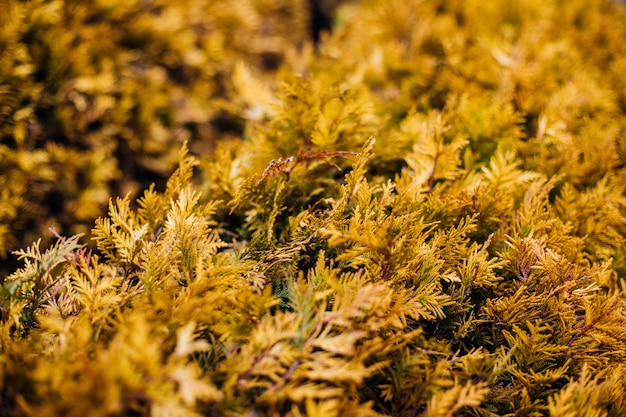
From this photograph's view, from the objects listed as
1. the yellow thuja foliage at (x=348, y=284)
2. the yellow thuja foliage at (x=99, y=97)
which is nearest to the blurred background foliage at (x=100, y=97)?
the yellow thuja foliage at (x=99, y=97)

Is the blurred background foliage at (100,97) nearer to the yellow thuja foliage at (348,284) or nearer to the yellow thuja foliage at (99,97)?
the yellow thuja foliage at (99,97)

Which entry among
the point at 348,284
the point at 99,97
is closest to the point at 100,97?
the point at 99,97

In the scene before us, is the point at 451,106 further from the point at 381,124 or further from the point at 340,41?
the point at 340,41

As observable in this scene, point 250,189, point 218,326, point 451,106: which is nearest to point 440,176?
point 451,106

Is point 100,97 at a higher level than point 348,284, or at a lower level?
higher

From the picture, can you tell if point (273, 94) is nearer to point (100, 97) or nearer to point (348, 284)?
point (100, 97)

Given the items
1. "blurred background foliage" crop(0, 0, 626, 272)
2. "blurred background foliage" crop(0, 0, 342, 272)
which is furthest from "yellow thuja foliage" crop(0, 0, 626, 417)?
"blurred background foliage" crop(0, 0, 342, 272)

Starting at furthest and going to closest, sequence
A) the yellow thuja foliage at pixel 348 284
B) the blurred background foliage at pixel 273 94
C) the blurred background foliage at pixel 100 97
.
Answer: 1. the blurred background foliage at pixel 100 97
2. the blurred background foliage at pixel 273 94
3. the yellow thuja foliage at pixel 348 284

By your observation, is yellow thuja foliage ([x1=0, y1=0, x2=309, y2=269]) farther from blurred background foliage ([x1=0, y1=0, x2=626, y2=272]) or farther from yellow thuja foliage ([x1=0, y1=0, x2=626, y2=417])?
yellow thuja foliage ([x1=0, y1=0, x2=626, y2=417])

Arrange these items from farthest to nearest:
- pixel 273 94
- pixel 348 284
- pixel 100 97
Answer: pixel 100 97, pixel 273 94, pixel 348 284
